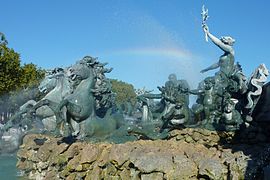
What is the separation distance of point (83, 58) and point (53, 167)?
2868 millimetres

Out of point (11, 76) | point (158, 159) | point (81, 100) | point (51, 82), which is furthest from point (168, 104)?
point (11, 76)

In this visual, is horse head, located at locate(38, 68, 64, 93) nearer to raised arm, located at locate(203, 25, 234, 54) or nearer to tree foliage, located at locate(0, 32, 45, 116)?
raised arm, located at locate(203, 25, 234, 54)

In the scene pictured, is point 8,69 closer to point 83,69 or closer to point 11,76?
point 11,76

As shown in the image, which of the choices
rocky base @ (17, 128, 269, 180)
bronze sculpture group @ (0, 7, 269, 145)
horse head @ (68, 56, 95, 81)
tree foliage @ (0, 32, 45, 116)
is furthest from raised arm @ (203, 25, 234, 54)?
tree foliage @ (0, 32, 45, 116)

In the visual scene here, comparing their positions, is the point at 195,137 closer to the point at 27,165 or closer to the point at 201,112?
the point at 201,112

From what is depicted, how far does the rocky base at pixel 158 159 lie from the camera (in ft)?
22.5

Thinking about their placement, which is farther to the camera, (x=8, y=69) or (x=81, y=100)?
(x=8, y=69)

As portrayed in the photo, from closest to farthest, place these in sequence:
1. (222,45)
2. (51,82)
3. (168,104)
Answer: (168,104) → (222,45) → (51,82)

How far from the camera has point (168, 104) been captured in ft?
36.0

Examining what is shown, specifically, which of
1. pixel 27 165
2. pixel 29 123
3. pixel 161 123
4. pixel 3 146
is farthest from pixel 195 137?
pixel 3 146

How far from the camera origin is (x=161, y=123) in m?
10.5

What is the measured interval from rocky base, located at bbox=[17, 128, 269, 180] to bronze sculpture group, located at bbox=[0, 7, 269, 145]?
59 centimetres

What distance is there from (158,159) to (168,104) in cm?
399

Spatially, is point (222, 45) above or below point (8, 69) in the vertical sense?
below
